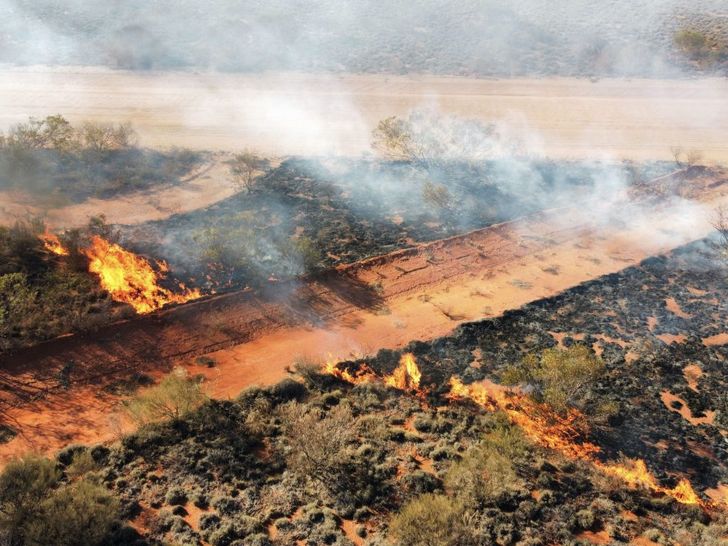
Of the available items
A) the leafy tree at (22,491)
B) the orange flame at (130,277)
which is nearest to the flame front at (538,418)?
the orange flame at (130,277)

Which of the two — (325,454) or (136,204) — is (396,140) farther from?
(325,454)

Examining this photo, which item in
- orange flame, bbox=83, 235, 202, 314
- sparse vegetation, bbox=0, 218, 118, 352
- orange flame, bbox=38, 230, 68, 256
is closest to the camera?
sparse vegetation, bbox=0, 218, 118, 352

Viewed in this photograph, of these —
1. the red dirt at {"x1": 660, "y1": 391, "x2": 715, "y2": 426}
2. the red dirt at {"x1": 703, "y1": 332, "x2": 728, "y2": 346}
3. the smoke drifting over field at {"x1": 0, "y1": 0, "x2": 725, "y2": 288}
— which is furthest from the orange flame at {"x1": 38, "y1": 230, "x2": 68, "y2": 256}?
the red dirt at {"x1": 703, "y1": 332, "x2": 728, "y2": 346}

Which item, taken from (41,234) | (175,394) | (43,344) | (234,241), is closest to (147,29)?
(41,234)

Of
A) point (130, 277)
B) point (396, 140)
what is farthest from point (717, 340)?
point (130, 277)

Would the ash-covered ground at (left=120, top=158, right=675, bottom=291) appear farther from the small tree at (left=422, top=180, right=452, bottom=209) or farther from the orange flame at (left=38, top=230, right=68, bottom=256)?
the orange flame at (left=38, top=230, right=68, bottom=256)

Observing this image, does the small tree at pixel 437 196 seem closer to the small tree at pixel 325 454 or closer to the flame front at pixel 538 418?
the flame front at pixel 538 418
